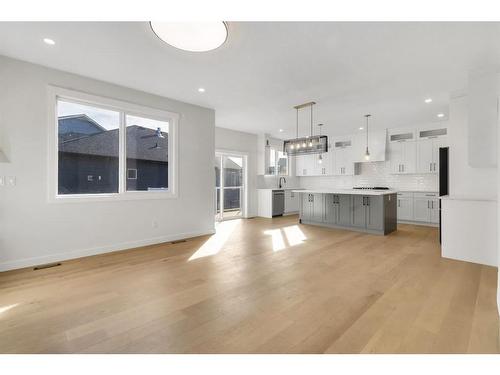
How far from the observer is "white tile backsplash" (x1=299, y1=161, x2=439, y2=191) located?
6758mm

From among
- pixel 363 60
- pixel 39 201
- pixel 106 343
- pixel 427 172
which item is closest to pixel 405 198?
pixel 427 172

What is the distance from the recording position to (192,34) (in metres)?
2.52

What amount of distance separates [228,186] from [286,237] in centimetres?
316

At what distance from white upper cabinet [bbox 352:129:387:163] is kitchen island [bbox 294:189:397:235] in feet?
5.77

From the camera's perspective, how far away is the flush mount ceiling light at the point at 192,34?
238 cm

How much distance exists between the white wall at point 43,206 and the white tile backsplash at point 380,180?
19.3 ft

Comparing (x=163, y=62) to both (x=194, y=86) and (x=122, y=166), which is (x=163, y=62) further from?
(x=122, y=166)

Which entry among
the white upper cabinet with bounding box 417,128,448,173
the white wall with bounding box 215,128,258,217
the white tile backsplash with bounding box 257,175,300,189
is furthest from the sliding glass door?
the white upper cabinet with bounding box 417,128,448,173

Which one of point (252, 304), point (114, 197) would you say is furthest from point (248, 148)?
point (252, 304)

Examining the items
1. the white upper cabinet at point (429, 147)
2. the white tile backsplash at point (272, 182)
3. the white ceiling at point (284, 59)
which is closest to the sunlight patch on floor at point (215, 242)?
the white tile backsplash at point (272, 182)

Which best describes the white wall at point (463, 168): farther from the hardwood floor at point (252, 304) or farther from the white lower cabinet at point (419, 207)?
the white lower cabinet at point (419, 207)

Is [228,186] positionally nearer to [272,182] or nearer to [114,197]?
[272,182]

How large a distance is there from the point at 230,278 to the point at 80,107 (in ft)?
11.3

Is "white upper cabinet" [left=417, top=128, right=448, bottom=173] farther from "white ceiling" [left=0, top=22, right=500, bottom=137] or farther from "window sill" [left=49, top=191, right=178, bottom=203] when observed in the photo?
"window sill" [left=49, top=191, right=178, bottom=203]
